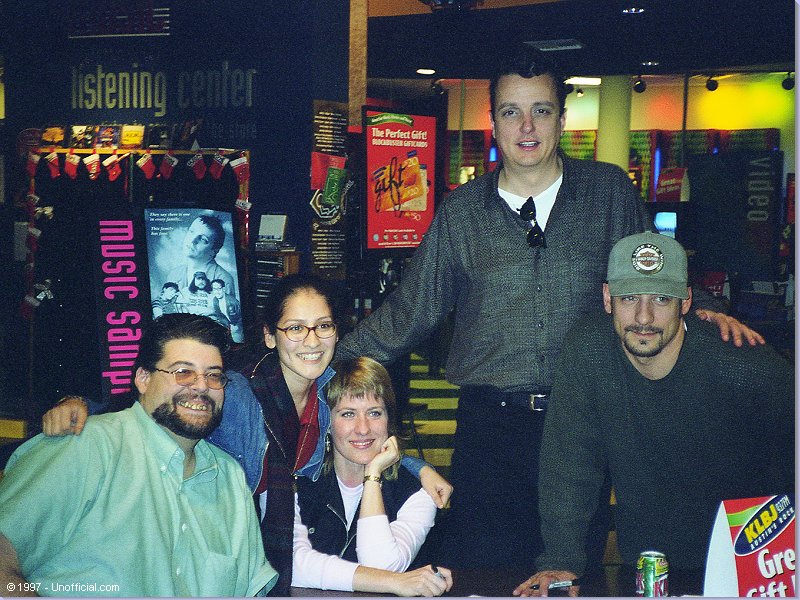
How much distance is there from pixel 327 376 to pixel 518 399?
60 cm

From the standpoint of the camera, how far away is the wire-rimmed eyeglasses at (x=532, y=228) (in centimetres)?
289

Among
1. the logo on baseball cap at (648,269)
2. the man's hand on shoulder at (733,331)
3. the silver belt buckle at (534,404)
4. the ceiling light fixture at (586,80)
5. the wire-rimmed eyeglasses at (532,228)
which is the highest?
the ceiling light fixture at (586,80)

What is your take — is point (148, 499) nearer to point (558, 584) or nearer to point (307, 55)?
point (558, 584)

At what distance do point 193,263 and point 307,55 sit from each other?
250 cm

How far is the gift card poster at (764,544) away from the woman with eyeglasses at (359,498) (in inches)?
38.1

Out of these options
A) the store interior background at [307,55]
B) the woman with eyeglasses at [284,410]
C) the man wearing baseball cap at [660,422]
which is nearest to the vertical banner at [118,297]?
the store interior background at [307,55]

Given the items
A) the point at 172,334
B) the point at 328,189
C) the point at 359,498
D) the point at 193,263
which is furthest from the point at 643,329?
the point at 328,189

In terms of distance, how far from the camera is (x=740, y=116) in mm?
13852

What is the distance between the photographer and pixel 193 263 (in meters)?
4.47

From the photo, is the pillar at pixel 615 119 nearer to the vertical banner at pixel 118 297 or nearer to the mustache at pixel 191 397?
the vertical banner at pixel 118 297

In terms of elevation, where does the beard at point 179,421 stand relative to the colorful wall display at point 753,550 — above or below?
above

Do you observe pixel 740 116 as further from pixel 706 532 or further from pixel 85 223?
pixel 706 532

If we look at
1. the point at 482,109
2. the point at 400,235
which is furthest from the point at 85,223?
the point at 482,109

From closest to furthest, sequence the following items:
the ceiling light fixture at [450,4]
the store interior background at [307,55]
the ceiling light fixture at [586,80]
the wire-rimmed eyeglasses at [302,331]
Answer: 1. the wire-rimmed eyeglasses at [302,331]
2. the store interior background at [307,55]
3. the ceiling light fixture at [450,4]
4. the ceiling light fixture at [586,80]
